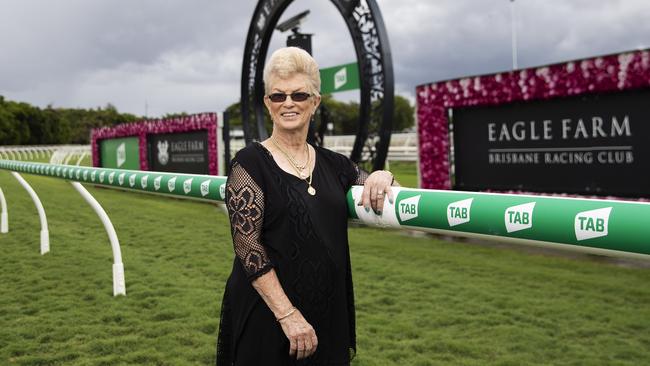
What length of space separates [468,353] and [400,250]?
2918 millimetres

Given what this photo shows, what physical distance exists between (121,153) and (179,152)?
3625mm

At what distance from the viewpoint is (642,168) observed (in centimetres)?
572

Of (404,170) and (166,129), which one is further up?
(166,129)

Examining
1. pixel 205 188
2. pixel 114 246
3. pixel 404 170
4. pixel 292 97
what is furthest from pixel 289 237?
pixel 404 170

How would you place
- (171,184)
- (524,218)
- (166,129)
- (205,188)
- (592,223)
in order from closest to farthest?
1. (592,223)
2. (524,218)
3. (205,188)
4. (171,184)
5. (166,129)

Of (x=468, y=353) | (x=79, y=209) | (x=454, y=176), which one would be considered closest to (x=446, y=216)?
(x=468, y=353)

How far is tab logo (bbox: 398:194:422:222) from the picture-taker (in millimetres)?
1594

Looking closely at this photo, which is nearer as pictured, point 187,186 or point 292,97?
point 292,97

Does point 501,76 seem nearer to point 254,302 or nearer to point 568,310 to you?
point 568,310

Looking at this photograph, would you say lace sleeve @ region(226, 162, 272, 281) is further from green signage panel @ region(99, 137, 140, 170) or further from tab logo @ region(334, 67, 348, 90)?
green signage panel @ region(99, 137, 140, 170)

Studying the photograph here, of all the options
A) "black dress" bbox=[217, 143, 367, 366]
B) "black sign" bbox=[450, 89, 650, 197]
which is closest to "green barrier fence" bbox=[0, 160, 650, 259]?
"black dress" bbox=[217, 143, 367, 366]

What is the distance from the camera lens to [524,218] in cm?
136

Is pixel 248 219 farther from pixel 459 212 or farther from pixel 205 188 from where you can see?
pixel 205 188

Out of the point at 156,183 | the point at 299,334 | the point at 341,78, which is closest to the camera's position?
the point at 299,334
